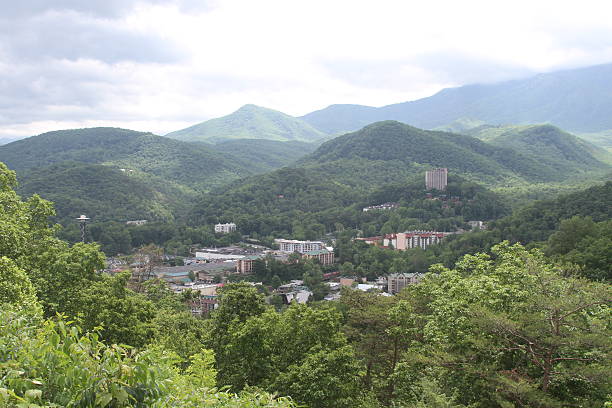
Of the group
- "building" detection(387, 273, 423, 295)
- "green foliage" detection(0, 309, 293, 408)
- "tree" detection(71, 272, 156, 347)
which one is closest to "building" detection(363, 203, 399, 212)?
"building" detection(387, 273, 423, 295)

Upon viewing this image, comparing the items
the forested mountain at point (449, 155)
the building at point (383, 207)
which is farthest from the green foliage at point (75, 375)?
the forested mountain at point (449, 155)

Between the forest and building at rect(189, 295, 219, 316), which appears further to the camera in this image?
building at rect(189, 295, 219, 316)

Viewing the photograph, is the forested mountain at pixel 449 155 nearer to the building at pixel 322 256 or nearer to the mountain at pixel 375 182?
the mountain at pixel 375 182

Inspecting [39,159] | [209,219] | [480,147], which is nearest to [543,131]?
[480,147]

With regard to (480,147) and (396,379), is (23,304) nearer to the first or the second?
(396,379)

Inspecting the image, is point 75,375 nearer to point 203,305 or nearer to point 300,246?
point 203,305

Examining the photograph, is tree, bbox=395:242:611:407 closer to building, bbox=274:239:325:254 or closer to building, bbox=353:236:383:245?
building, bbox=274:239:325:254
